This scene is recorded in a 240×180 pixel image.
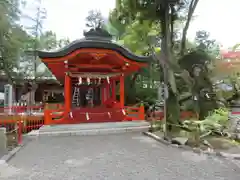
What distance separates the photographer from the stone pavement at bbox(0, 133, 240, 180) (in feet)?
12.3

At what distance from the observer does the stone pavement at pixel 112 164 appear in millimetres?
3734

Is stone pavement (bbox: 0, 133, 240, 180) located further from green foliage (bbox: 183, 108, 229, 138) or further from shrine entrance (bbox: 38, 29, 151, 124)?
shrine entrance (bbox: 38, 29, 151, 124)

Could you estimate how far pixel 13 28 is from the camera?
18.1 metres

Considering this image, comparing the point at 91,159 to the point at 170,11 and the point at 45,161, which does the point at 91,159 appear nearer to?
the point at 45,161

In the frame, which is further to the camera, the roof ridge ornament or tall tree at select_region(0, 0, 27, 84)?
tall tree at select_region(0, 0, 27, 84)

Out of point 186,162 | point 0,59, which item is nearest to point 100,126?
point 186,162

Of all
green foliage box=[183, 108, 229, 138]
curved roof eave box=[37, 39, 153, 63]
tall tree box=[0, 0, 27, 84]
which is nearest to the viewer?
green foliage box=[183, 108, 229, 138]

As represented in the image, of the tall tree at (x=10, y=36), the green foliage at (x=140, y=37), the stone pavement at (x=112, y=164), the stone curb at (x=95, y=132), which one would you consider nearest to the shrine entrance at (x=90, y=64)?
the stone curb at (x=95, y=132)

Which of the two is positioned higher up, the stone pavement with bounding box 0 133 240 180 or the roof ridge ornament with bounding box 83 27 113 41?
the roof ridge ornament with bounding box 83 27 113 41

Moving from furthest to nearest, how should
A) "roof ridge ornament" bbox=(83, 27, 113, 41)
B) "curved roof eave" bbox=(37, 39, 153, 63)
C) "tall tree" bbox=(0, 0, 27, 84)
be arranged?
"tall tree" bbox=(0, 0, 27, 84) → "roof ridge ornament" bbox=(83, 27, 113, 41) → "curved roof eave" bbox=(37, 39, 153, 63)

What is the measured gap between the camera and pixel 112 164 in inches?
173

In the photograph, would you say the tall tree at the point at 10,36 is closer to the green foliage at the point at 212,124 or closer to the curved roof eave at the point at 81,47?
the curved roof eave at the point at 81,47

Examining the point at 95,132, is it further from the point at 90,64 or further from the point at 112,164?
the point at 112,164

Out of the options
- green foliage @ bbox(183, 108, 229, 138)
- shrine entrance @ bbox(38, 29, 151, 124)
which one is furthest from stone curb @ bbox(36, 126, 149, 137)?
green foliage @ bbox(183, 108, 229, 138)
